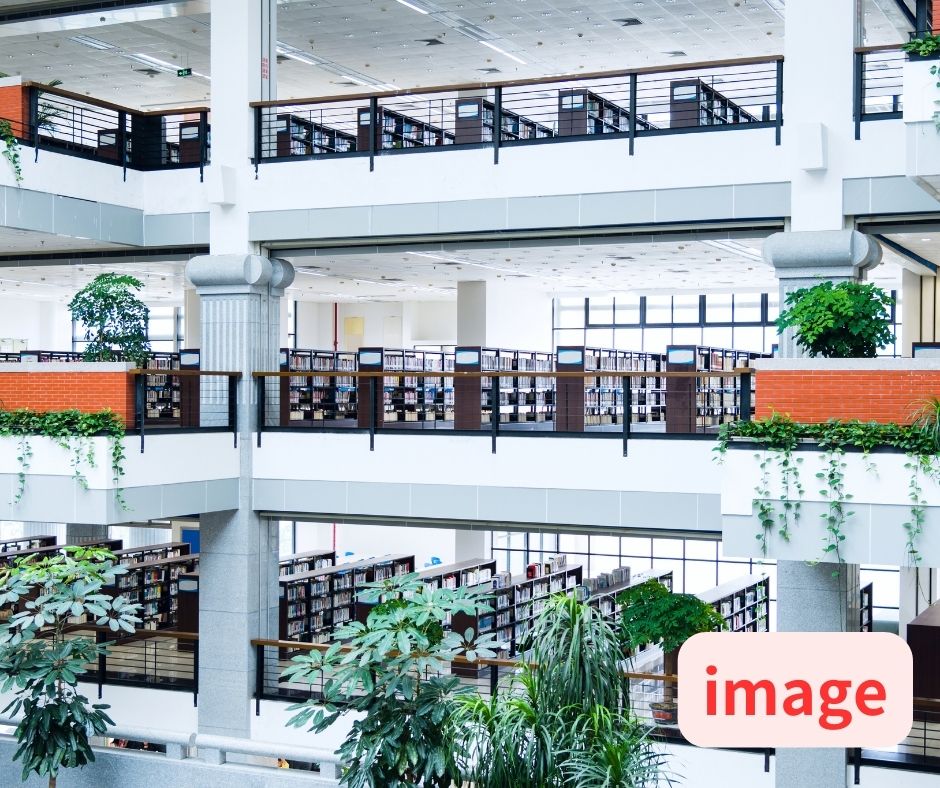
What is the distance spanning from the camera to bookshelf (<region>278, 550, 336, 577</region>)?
14.6 meters

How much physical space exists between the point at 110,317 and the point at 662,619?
513 centimetres

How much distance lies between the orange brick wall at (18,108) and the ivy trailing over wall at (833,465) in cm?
674

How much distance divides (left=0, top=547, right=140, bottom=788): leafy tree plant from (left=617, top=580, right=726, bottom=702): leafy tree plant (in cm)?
370

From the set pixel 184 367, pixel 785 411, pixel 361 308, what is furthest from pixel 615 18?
pixel 361 308

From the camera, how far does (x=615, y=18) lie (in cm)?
1359

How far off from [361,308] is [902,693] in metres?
20.6

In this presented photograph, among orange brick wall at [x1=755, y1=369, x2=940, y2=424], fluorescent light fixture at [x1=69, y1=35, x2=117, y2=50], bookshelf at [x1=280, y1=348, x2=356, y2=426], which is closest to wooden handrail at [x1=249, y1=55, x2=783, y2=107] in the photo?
orange brick wall at [x1=755, y1=369, x2=940, y2=424]

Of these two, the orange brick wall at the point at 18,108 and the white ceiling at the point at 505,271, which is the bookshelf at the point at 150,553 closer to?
the white ceiling at the point at 505,271

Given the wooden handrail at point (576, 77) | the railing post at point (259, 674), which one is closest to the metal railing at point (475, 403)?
the railing post at point (259, 674)

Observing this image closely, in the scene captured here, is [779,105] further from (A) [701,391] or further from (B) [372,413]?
(A) [701,391]

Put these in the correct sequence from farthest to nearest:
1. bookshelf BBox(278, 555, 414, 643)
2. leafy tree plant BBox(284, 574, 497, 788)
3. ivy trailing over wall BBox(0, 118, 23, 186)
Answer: bookshelf BBox(278, 555, 414, 643) < ivy trailing over wall BBox(0, 118, 23, 186) < leafy tree plant BBox(284, 574, 497, 788)

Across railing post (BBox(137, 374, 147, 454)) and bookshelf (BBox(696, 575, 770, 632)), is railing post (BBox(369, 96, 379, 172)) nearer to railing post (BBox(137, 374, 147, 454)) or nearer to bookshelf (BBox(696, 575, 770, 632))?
railing post (BBox(137, 374, 147, 454))

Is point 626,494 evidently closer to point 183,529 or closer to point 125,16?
point 125,16

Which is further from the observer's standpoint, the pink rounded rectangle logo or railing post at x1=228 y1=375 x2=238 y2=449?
railing post at x1=228 y1=375 x2=238 y2=449
